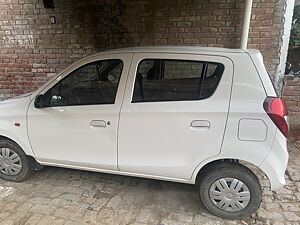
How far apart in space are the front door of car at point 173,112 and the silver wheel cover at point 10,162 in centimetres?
142

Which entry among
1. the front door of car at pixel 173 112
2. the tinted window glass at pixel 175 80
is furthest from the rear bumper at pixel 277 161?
the tinted window glass at pixel 175 80

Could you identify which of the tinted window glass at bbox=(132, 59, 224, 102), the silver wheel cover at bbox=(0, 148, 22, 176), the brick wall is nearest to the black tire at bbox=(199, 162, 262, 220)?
the tinted window glass at bbox=(132, 59, 224, 102)

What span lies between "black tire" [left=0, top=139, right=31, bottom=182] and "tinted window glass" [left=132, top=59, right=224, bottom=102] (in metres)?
1.68

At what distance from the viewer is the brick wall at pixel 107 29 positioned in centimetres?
391

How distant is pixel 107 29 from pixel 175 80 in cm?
279

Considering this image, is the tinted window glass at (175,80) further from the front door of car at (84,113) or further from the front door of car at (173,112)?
the front door of car at (84,113)

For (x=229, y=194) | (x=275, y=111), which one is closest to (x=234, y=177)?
(x=229, y=194)

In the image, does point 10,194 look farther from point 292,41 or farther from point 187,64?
point 292,41

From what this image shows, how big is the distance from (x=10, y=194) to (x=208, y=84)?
2.60 m

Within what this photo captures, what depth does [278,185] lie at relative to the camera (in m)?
2.09

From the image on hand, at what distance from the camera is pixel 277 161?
2.03 metres

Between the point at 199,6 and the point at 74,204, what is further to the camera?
the point at 199,6

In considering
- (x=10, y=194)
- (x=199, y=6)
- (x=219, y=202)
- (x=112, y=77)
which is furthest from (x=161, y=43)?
(x=10, y=194)

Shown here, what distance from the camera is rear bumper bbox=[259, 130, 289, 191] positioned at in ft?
6.50
